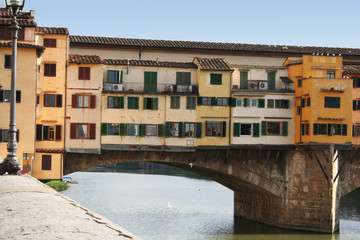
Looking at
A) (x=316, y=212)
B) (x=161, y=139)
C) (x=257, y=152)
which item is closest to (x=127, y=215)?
(x=161, y=139)

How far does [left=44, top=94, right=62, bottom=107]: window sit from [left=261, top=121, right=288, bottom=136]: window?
12.7m

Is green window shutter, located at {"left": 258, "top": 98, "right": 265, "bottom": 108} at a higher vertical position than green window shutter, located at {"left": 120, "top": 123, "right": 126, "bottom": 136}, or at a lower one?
higher

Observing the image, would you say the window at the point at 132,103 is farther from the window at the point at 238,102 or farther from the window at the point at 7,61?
the window at the point at 7,61

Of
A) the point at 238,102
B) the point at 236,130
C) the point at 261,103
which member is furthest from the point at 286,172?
the point at 238,102

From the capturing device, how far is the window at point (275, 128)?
4066 cm

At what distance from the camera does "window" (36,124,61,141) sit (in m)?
36.5

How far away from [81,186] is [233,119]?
3339 cm

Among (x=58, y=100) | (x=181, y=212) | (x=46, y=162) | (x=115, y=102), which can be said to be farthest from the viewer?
(x=181, y=212)

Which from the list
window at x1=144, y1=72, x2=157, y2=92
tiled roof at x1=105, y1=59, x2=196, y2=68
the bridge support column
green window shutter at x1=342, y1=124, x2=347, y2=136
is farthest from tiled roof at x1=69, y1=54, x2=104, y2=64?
green window shutter at x1=342, y1=124, x2=347, y2=136

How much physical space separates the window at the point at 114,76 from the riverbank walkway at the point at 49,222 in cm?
3074

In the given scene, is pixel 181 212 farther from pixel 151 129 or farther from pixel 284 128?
pixel 284 128

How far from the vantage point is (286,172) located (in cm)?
4103

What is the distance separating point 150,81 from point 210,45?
7.03 meters

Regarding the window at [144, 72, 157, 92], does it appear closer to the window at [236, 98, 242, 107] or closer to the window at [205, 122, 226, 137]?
the window at [205, 122, 226, 137]
